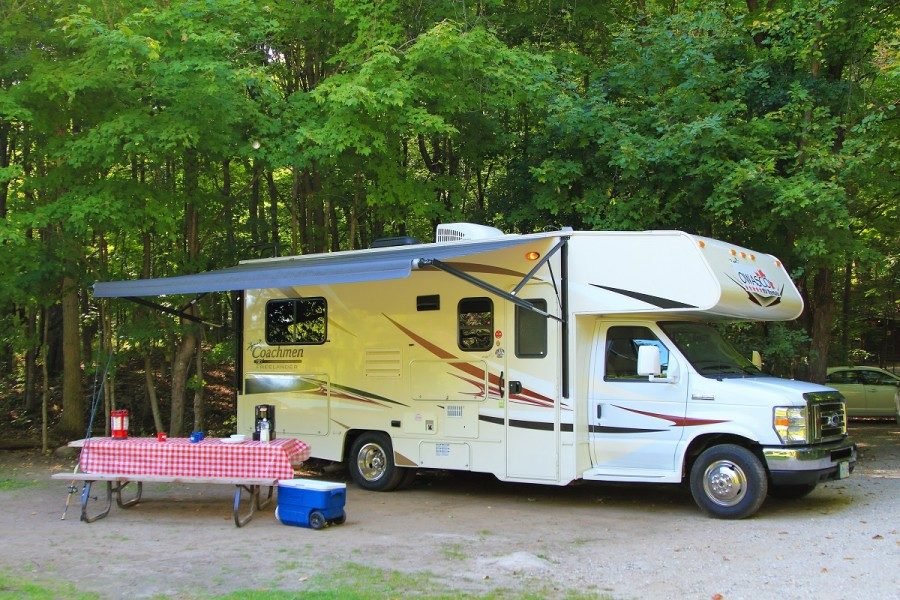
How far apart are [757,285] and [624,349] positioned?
69.7 inches

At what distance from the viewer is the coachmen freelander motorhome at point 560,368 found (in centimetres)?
869

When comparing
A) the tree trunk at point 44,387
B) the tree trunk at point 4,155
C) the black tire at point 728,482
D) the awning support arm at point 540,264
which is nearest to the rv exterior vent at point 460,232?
the awning support arm at point 540,264

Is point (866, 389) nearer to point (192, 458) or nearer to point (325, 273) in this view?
point (325, 273)

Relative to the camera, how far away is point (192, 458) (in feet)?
29.1

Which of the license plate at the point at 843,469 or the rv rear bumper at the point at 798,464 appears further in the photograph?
the license plate at the point at 843,469

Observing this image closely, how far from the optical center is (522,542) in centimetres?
785

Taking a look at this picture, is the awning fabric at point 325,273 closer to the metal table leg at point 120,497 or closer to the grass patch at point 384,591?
the metal table leg at point 120,497

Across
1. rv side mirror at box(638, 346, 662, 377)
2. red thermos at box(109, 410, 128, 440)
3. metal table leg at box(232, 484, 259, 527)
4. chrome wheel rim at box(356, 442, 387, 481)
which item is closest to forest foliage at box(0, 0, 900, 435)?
red thermos at box(109, 410, 128, 440)

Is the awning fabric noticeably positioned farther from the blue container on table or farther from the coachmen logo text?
the coachmen logo text

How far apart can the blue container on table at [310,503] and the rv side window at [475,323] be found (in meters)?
2.48

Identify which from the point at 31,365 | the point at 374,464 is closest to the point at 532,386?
the point at 374,464

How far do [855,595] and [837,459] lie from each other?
314cm

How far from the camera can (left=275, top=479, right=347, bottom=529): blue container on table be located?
838 cm

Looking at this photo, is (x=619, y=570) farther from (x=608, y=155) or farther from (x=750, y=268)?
(x=608, y=155)
